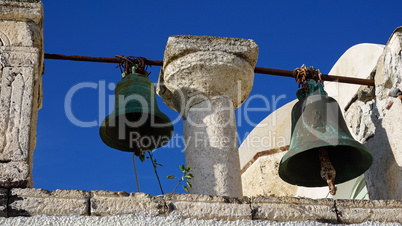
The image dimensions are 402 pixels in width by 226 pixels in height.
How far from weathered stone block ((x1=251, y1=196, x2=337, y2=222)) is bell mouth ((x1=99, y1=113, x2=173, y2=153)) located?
3.93 ft

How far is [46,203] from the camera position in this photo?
4.16 m

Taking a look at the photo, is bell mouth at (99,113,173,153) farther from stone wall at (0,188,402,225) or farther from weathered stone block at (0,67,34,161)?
stone wall at (0,188,402,225)

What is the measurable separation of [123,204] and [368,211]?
4.68 ft

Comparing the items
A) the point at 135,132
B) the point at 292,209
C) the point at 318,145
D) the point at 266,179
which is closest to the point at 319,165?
the point at 318,145

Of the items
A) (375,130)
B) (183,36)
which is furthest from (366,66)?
(183,36)

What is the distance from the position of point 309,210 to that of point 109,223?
1.15m

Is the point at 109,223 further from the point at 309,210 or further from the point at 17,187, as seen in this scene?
the point at 309,210

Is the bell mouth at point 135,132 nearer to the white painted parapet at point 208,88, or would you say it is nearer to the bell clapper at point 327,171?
the white painted parapet at point 208,88

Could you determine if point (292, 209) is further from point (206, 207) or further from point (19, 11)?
point (19, 11)

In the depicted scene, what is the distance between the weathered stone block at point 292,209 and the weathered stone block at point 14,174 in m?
1.29

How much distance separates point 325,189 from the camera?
824 centimetres

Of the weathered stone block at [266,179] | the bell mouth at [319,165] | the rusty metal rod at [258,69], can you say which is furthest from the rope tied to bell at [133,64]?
the weathered stone block at [266,179]

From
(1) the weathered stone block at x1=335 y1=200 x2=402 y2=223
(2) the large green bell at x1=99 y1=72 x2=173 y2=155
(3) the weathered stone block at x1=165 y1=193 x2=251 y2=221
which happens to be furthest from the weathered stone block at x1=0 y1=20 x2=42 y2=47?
(1) the weathered stone block at x1=335 y1=200 x2=402 y2=223

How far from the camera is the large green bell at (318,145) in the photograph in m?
4.96
